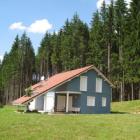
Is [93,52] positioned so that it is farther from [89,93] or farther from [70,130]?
[70,130]

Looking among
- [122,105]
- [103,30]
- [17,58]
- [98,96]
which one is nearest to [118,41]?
[103,30]

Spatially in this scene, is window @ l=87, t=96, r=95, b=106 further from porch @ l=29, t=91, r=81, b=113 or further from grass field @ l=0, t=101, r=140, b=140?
grass field @ l=0, t=101, r=140, b=140

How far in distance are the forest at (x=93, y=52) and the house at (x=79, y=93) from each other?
1374 centimetres

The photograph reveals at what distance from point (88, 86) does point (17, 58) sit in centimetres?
5651

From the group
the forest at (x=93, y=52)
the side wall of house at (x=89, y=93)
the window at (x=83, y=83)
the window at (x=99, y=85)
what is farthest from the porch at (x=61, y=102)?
the forest at (x=93, y=52)

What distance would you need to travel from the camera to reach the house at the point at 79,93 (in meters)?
46.8

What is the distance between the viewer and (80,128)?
81.7 ft

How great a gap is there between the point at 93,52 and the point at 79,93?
27.6 meters

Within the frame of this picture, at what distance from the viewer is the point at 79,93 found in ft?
156

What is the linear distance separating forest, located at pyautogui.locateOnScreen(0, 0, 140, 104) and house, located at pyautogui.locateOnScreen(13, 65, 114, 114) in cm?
1374

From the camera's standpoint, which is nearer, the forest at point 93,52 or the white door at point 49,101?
the white door at point 49,101

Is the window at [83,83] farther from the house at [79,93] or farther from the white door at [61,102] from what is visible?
the white door at [61,102]

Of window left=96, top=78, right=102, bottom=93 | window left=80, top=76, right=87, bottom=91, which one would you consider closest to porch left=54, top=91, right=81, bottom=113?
window left=80, top=76, right=87, bottom=91

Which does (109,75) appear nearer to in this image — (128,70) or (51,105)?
(128,70)
